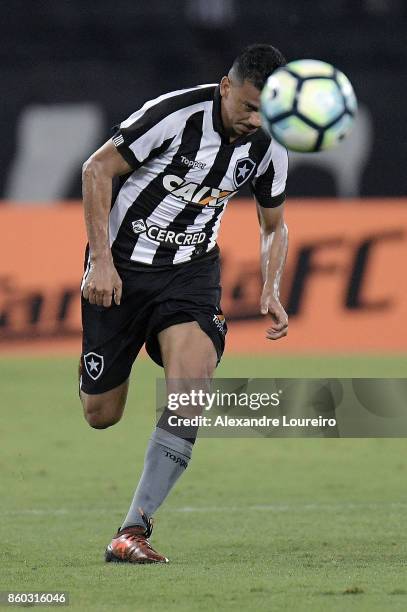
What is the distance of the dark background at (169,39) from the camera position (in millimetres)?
18234

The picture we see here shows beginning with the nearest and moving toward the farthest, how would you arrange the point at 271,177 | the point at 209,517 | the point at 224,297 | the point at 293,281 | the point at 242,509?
the point at 271,177 → the point at 209,517 → the point at 242,509 → the point at 224,297 → the point at 293,281

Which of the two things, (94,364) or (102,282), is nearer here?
(102,282)

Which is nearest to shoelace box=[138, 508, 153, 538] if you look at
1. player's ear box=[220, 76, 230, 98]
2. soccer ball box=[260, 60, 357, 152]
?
soccer ball box=[260, 60, 357, 152]

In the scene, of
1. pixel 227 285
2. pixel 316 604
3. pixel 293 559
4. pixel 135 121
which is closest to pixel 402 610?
pixel 316 604

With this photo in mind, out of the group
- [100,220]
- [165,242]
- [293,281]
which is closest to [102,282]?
[100,220]

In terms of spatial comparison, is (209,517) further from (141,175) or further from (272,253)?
(141,175)

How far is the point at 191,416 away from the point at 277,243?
1184 millimetres

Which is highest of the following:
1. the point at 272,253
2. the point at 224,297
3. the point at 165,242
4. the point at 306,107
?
the point at 306,107

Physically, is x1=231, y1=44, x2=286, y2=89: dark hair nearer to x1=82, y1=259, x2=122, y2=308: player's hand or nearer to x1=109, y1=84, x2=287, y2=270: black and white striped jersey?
x1=109, y1=84, x2=287, y2=270: black and white striped jersey

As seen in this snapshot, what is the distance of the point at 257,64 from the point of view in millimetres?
5367

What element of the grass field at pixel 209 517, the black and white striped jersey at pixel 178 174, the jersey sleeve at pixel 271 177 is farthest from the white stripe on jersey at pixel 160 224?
the grass field at pixel 209 517

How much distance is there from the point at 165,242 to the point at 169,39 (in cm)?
1497

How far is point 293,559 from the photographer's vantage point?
5332mm

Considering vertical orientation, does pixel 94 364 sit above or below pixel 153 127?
below
